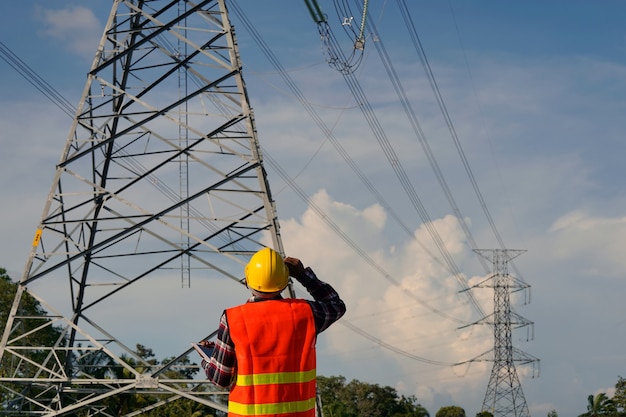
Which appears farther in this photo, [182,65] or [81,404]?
[182,65]

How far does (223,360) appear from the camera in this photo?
5.18 meters

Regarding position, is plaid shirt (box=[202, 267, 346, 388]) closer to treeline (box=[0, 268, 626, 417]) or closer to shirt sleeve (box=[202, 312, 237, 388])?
shirt sleeve (box=[202, 312, 237, 388])

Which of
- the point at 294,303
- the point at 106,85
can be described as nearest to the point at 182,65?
the point at 106,85

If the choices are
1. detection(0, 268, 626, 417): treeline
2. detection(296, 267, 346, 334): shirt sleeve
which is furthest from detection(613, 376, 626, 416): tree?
detection(296, 267, 346, 334): shirt sleeve

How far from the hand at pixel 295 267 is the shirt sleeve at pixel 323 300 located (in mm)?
21

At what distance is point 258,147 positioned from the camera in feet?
75.8

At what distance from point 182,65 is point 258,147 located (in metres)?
3.19

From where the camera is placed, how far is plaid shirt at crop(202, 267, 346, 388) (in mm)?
5188

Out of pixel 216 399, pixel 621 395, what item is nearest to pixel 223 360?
pixel 216 399

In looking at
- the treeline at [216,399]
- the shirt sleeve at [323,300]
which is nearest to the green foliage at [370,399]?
the treeline at [216,399]

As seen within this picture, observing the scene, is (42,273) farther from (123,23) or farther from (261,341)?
(261,341)

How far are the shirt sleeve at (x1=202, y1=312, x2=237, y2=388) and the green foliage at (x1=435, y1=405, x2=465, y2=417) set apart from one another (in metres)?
98.2

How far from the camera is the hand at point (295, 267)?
18.4ft

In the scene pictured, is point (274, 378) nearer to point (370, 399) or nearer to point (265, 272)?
point (265, 272)
